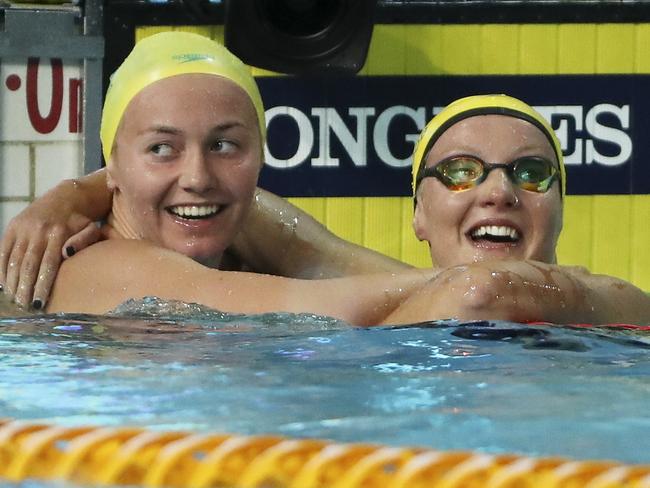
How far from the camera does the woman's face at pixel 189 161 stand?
9.59ft

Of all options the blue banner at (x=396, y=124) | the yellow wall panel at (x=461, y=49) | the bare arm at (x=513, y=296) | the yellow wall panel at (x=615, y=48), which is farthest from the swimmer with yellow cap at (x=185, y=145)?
the yellow wall panel at (x=615, y=48)

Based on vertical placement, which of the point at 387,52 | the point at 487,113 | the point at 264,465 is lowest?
the point at 264,465

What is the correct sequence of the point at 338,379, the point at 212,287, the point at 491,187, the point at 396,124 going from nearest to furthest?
the point at 338,379 < the point at 212,287 < the point at 491,187 < the point at 396,124

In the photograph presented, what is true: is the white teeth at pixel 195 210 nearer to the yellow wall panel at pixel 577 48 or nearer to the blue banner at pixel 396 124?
the blue banner at pixel 396 124

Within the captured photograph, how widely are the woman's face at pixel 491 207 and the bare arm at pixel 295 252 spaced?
29cm

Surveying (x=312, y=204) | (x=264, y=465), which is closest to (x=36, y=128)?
(x=312, y=204)

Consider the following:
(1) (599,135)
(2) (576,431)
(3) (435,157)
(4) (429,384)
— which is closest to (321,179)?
(1) (599,135)

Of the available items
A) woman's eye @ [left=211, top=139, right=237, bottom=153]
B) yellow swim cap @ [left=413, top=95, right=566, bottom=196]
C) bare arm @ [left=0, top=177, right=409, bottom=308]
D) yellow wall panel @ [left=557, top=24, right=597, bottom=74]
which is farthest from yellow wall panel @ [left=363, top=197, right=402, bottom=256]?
woman's eye @ [left=211, top=139, right=237, bottom=153]

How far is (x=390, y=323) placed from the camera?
2666 mm

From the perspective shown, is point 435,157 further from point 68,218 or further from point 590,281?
point 68,218

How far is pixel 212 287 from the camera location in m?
2.73

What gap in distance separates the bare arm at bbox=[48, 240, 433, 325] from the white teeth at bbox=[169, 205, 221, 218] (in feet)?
0.39

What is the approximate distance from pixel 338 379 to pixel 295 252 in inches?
55.1

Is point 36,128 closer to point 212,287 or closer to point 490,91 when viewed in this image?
point 490,91
